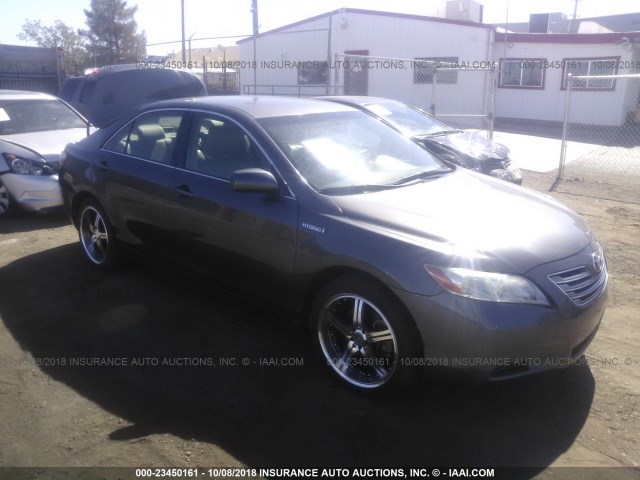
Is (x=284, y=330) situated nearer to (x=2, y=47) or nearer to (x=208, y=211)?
(x=208, y=211)

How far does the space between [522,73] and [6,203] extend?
61.5 ft

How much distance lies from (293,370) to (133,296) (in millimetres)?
1809

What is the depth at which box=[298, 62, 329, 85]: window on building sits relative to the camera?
76.4 ft

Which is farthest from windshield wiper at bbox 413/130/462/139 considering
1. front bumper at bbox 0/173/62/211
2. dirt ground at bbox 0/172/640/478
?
front bumper at bbox 0/173/62/211

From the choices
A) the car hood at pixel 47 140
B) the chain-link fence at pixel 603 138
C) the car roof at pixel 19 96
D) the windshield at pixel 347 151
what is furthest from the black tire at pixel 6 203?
the chain-link fence at pixel 603 138

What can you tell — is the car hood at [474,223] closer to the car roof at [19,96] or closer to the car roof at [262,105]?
the car roof at [262,105]

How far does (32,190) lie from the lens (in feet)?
22.7

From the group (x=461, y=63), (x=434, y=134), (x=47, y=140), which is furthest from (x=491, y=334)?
(x=461, y=63)

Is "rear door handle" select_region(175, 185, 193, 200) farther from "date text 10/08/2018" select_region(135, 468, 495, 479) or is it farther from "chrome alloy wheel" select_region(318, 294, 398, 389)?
"date text 10/08/2018" select_region(135, 468, 495, 479)

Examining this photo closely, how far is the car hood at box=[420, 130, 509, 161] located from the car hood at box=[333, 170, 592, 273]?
412 centimetres

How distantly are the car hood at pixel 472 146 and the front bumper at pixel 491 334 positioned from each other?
5.21 meters

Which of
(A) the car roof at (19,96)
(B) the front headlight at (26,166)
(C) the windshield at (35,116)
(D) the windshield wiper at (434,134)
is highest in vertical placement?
Result: (A) the car roof at (19,96)

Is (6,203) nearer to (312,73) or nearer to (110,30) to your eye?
(312,73)

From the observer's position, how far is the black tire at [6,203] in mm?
7090
